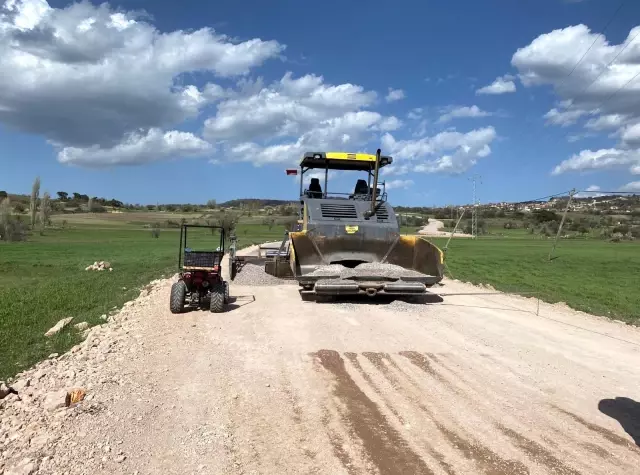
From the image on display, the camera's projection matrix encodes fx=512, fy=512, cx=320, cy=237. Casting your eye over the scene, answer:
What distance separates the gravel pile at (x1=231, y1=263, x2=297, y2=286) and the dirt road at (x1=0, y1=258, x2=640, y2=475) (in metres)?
7.24

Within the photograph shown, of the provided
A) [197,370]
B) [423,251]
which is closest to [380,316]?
[423,251]

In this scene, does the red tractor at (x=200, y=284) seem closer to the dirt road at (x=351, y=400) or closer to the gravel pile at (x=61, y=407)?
the dirt road at (x=351, y=400)

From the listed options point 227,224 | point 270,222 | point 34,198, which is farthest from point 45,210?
point 227,224

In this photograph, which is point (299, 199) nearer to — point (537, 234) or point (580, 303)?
point (580, 303)

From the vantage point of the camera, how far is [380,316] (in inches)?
425

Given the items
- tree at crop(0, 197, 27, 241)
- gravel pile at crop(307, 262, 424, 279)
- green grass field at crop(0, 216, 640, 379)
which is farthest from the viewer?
tree at crop(0, 197, 27, 241)

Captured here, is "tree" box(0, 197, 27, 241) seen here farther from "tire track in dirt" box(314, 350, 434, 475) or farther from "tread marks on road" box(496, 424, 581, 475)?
"tread marks on road" box(496, 424, 581, 475)

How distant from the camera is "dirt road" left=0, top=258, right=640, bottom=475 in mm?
4504

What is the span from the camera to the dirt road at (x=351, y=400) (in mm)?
4504

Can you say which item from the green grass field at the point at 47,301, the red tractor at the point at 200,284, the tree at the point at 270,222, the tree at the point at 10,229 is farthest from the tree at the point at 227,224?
the tree at the point at 10,229

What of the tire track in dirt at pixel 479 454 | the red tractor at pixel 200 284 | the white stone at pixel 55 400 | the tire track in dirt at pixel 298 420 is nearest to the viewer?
the tire track in dirt at pixel 479 454

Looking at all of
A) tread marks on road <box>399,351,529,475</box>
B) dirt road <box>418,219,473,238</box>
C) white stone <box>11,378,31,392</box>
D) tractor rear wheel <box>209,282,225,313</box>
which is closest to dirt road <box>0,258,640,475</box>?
tread marks on road <box>399,351,529,475</box>

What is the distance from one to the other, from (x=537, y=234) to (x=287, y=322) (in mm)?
76145

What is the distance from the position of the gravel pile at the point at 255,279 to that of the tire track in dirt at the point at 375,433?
36.8 ft
